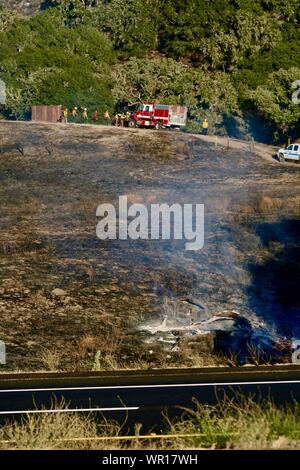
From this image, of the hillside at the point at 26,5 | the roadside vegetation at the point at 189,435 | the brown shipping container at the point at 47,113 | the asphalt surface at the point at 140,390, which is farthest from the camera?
the hillside at the point at 26,5

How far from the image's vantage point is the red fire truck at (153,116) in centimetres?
5644

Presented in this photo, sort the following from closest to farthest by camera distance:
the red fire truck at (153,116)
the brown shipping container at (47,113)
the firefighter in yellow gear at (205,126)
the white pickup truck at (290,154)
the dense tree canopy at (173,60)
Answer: the white pickup truck at (290,154) → the red fire truck at (153,116) → the brown shipping container at (47,113) → the firefighter in yellow gear at (205,126) → the dense tree canopy at (173,60)

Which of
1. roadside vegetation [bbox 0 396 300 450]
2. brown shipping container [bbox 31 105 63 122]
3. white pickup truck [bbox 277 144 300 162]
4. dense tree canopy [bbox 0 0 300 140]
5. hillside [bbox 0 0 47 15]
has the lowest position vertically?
roadside vegetation [bbox 0 396 300 450]

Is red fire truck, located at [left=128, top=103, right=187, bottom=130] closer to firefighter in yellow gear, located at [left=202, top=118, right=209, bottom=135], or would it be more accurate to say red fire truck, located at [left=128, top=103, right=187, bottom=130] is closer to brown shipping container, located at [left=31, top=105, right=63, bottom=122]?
firefighter in yellow gear, located at [left=202, top=118, right=209, bottom=135]

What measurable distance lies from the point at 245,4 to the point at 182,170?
35084 millimetres

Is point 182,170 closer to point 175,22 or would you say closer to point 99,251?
point 99,251

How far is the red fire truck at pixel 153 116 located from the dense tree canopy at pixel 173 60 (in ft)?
16.2

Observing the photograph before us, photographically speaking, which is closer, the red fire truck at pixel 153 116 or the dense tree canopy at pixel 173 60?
the red fire truck at pixel 153 116

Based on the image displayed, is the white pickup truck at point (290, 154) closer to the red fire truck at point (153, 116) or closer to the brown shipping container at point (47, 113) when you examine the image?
the red fire truck at point (153, 116)

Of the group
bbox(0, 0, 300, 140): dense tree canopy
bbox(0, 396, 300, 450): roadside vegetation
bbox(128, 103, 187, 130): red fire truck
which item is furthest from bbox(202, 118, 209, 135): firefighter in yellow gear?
bbox(0, 396, 300, 450): roadside vegetation

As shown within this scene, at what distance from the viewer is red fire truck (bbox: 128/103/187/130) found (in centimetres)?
5644

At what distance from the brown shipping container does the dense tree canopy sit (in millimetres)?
2908

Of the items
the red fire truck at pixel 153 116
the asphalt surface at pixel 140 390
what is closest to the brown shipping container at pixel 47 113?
the red fire truck at pixel 153 116
